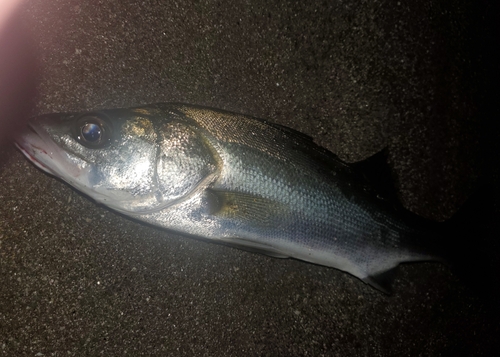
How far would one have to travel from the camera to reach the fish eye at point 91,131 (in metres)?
1.47

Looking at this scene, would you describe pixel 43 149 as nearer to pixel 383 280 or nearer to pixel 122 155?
pixel 122 155

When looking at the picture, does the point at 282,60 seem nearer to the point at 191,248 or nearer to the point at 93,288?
the point at 191,248

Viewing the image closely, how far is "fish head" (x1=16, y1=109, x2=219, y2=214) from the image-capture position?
146cm

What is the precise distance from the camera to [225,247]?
199cm

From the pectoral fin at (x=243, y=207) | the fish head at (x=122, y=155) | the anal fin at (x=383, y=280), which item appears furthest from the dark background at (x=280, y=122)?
the pectoral fin at (x=243, y=207)

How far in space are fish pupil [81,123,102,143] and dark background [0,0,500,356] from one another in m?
0.38

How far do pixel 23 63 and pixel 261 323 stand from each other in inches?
77.1

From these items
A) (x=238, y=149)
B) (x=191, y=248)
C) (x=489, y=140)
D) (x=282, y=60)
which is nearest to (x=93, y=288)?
(x=191, y=248)

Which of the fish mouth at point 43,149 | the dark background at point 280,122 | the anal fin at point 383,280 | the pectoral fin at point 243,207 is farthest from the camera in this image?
the anal fin at point 383,280

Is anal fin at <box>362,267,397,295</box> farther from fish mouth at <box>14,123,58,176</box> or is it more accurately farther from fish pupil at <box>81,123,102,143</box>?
fish mouth at <box>14,123,58,176</box>

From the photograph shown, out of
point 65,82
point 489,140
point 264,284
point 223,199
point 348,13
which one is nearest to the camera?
point 223,199

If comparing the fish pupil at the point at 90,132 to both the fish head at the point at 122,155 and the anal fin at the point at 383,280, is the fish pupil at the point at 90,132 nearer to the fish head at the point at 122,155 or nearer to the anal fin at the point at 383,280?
the fish head at the point at 122,155

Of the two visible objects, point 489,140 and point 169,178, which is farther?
point 489,140

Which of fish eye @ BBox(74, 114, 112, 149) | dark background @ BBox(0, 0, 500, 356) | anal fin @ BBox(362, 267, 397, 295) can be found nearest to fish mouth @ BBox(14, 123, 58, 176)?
fish eye @ BBox(74, 114, 112, 149)
